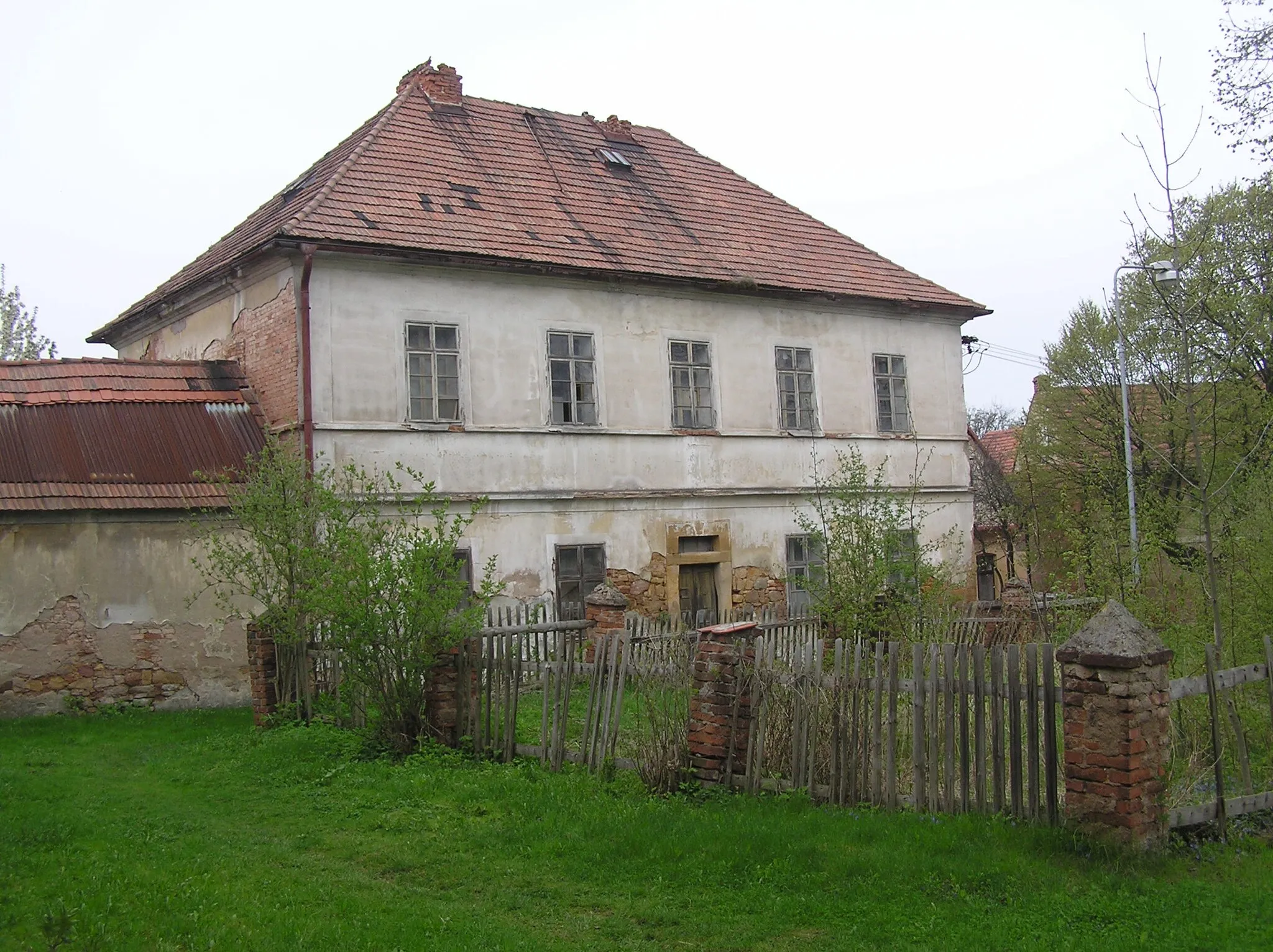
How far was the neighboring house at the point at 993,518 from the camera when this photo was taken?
23.5 meters

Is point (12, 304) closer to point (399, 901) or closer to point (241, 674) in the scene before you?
point (241, 674)

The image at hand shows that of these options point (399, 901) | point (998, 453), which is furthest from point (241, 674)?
point (998, 453)

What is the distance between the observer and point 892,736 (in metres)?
7.33

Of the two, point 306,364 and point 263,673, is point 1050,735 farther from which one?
point 306,364

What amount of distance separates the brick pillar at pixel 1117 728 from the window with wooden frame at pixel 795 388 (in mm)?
12056

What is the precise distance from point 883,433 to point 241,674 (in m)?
10.9

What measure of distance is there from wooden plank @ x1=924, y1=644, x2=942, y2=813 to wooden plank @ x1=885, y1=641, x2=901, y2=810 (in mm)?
219

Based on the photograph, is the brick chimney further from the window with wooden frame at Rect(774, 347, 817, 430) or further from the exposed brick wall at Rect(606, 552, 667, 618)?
the exposed brick wall at Rect(606, 552, 667, 618)

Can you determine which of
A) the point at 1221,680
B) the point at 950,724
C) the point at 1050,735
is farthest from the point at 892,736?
the point at 1221,680

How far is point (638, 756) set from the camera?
8391 millimetres

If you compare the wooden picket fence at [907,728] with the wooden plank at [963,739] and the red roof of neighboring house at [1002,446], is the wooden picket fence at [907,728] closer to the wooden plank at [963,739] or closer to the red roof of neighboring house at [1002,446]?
the wooden plank at [963,739]

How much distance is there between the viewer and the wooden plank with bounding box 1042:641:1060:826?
21.6 ft

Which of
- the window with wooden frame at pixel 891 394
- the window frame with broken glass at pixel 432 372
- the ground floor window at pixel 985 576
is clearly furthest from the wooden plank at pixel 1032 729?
the ground floor window at pixel 985 576

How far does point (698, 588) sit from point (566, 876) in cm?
1130
